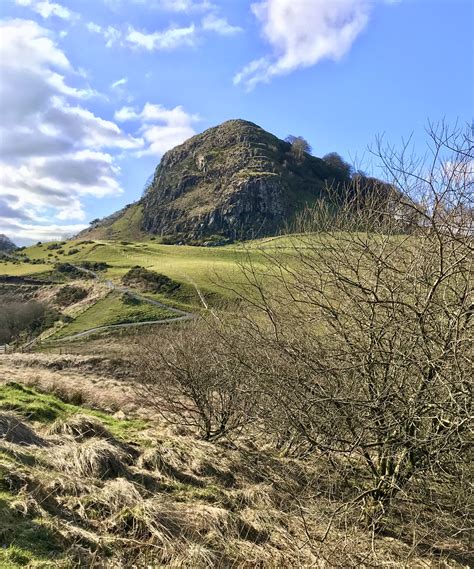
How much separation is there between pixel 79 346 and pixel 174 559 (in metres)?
35.6

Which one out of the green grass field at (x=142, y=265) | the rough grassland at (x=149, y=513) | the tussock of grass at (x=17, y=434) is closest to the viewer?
the rough grassland at (x=149, y=513)

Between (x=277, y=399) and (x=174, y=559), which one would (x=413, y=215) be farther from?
(x=174, y=559)

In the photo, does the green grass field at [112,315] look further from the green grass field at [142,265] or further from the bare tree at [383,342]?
the bare tree at [383,342]

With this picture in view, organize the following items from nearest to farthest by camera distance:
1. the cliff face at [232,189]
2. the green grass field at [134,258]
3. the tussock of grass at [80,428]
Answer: the tussock of grass at [80,428] < the green grass field at [134,258] < the cliff face at [232,189]

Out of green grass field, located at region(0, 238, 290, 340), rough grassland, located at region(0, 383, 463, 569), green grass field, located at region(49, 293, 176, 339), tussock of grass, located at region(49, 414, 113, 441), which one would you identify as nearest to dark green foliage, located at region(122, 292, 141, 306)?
green grass field, located at region(49, 293, 176, 339)

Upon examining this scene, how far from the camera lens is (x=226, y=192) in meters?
165

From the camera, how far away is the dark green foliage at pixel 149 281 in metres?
57.4

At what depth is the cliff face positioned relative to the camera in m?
159

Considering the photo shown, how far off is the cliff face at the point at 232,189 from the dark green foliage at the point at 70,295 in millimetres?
91280

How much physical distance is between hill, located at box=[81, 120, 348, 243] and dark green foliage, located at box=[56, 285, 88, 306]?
83.1m

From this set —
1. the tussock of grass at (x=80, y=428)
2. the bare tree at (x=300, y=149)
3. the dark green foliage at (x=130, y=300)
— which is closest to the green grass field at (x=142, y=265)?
the dark green foliage at (x=130, y=300)

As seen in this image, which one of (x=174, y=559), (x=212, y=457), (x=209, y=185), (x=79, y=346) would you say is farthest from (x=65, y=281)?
(x=209, y=185)

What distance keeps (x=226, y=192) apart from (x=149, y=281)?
11131 centimetres

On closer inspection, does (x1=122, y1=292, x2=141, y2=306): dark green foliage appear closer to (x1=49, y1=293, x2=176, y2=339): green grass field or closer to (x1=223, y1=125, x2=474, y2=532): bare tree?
(x1=49, y1=293, x2=176, y2=339): green grass field
